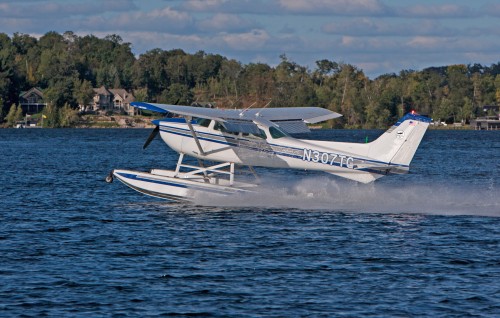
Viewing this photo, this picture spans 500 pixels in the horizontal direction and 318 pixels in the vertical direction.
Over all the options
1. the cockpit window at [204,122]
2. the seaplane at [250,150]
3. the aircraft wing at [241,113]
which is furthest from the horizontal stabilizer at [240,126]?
the cockpit window at [204,122]

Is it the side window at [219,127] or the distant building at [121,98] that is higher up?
the distant building at [121,98]

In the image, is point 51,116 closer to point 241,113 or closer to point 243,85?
point 243,85

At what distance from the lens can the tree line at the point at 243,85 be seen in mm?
150000

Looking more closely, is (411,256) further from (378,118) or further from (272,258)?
(378,118)

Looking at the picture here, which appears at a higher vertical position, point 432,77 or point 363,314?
point 432,77

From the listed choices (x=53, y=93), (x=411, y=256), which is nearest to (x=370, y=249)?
(x=411, y=256)

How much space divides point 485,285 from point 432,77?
532ft

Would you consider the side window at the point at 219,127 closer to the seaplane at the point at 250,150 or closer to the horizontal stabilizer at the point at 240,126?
the seaplane at the point at 250,150

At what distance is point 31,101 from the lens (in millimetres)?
149125

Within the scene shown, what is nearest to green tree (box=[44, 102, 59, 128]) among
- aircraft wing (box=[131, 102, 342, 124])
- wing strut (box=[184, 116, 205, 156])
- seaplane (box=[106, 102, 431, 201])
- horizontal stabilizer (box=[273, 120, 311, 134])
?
aircraft wing (box=[131, 102, 342, 124])

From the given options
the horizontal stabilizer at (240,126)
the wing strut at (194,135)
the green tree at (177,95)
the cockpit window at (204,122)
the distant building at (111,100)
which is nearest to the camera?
the horizontal stabilizer at (240,126)

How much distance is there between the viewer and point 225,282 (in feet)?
51.3

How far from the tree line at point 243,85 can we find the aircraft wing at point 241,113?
115 m

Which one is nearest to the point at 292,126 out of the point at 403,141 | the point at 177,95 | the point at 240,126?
the point at 240,126
